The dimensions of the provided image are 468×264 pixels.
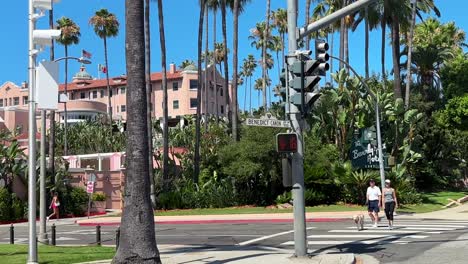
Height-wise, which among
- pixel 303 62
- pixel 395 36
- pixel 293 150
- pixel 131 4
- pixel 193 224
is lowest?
pixel 193 224

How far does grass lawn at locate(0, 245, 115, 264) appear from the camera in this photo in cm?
1301

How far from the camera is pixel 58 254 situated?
1440 centimetres

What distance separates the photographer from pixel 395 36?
4116 cm

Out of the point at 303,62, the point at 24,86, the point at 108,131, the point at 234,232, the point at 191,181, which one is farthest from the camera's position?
the point at 24,86

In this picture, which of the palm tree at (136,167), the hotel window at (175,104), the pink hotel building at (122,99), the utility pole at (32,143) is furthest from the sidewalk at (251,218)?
the hotel window at (175,104)

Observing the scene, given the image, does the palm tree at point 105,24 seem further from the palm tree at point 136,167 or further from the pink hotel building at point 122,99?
the palm tree at point 136,167

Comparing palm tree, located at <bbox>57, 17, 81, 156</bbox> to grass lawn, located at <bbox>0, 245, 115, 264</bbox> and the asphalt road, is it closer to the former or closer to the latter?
the asphalt road

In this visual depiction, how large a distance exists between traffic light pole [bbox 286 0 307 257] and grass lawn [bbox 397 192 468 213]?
1938 centimetres

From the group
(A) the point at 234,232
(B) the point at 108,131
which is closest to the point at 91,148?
(B) the point at 108,131

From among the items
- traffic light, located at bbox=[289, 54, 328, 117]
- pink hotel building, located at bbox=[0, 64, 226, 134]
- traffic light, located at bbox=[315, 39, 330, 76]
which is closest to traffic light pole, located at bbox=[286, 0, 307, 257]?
traffic light, located at bbox=[289, 54, 328, 117]

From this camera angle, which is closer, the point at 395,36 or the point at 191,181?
the point at 191,181

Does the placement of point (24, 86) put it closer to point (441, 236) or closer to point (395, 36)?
point (395, 36)

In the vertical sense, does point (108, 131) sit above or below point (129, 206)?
above

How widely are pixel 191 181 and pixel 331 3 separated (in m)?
20.2
